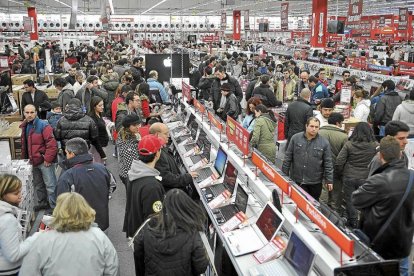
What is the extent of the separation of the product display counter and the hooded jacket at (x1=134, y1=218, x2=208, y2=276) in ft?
1.40

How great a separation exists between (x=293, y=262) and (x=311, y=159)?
2.08 metres

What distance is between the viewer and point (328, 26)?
57.6 feet

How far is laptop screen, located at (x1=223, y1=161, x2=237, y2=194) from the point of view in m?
4.69

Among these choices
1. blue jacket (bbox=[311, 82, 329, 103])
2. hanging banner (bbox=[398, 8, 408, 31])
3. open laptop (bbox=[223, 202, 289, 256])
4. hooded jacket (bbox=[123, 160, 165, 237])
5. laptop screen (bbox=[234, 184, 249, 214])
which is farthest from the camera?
hanging banner (bbox=[398, 8, 408, 31])

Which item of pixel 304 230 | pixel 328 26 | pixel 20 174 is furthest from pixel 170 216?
pixel 328 26

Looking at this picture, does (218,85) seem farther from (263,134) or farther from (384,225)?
(384,225)

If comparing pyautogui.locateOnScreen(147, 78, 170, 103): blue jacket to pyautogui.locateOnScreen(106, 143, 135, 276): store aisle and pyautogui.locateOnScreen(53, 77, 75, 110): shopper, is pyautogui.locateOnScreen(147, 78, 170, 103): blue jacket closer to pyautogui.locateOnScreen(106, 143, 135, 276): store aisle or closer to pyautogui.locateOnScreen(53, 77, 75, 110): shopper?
pyautogui.locateOnScreen(53, 77, 75, 110): shopper

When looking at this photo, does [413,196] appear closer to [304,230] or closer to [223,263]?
[304,230]

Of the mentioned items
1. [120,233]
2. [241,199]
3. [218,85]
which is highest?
[218,85]

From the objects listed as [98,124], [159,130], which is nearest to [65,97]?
[98,124]

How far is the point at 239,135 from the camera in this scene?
5.00 meters

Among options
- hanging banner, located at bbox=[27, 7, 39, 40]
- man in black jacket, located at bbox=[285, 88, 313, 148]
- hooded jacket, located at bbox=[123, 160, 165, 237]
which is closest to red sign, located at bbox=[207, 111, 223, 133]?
man in black jacket, located at bbox=[285, 88, 313, 148]

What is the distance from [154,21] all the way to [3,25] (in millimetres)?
12283

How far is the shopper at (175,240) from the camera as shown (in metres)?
2.92
